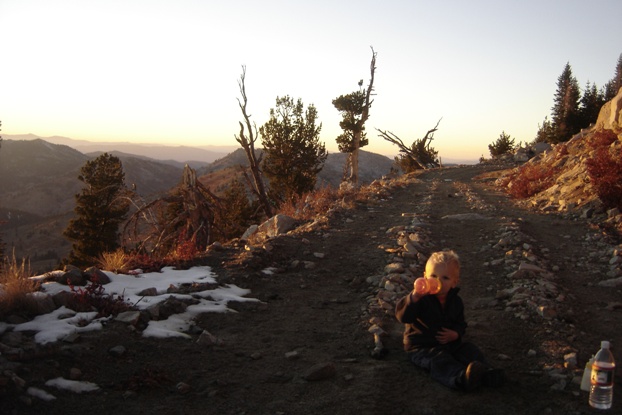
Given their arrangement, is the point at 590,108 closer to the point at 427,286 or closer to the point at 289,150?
the point at 289,150

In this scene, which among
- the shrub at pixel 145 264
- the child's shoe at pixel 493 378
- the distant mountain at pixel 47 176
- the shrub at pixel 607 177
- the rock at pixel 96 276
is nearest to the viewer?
the child's shoe at pixel 493 378

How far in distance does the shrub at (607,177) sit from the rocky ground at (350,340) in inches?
60.6

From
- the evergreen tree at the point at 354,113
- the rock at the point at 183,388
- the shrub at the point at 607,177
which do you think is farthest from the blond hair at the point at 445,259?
the evergreen tree at the point at 354,113

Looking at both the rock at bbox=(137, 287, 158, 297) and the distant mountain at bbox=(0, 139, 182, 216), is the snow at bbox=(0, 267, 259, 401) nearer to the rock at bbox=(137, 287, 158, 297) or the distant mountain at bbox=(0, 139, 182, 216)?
the rock at bbox=(137, 287, 158, 297)

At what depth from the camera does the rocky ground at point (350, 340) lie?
147 inches

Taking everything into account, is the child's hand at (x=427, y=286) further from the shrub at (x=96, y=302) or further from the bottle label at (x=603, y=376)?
the shrub at (x=96, y=302)

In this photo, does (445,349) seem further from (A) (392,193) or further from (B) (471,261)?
(A) (392,193)

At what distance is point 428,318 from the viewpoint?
14.7ft

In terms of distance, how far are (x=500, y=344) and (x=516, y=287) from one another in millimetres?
1656

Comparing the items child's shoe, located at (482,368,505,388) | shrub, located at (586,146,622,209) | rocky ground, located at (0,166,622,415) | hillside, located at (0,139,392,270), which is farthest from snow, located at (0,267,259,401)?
hillside, located at (0,139,392,270)

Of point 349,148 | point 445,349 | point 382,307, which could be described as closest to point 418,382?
point 445,349

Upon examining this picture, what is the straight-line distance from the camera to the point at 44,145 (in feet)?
555

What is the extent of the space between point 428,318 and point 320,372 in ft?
3.75

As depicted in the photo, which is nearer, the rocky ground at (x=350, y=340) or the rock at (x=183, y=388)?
the rocky ground at (x=350, y=340)
